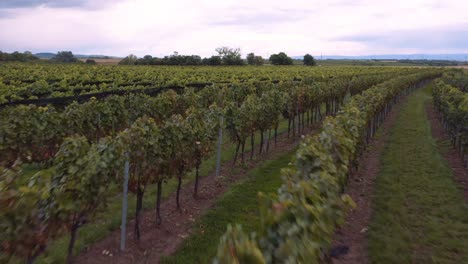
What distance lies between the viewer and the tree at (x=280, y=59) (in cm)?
9331

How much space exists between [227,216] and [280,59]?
89.0 meters

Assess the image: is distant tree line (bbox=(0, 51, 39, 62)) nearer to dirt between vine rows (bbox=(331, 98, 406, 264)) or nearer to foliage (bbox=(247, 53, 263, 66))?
foliage (bbox=(247, 53, 263, 66))

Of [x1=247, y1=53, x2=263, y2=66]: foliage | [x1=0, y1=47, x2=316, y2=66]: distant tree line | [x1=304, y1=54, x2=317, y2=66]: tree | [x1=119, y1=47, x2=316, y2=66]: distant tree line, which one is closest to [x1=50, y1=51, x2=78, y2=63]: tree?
[x1=0, y1=47, x2=316, y2=66]: distant tree line

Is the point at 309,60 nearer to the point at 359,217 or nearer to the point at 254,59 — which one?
the point at 254,59

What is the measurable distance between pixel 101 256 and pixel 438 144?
14.2m

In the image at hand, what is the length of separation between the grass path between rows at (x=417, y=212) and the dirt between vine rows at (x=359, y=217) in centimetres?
16

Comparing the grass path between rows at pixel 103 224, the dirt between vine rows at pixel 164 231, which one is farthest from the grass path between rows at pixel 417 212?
the grass path between rows at pixel 103 224

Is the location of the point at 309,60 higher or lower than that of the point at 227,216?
higher

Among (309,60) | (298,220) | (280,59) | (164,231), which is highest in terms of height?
(280,59)

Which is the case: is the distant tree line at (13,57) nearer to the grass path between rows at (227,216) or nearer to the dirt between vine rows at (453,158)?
Answer: the dirt between vine rows at (453,158)

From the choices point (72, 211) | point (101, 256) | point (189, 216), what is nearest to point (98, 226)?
point (101, 256)

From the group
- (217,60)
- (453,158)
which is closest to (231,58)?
(217,60)

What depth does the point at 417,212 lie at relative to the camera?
8.29 m

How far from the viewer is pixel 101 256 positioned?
20.3 ft
